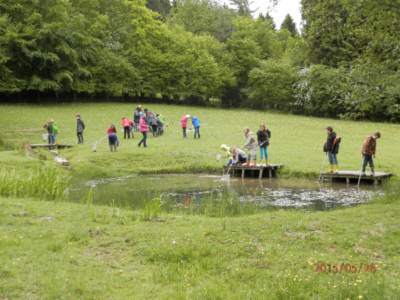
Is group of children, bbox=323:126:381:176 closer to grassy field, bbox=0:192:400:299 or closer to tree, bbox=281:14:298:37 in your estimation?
grassy field, bbox=0:192:400:299

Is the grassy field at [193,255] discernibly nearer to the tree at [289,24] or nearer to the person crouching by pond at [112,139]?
the person crouching by pond at [112,139]

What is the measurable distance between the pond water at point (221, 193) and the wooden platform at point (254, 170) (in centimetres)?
59

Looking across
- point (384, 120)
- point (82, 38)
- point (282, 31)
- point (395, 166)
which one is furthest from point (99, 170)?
point (282, 31)

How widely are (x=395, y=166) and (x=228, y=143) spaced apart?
441 inches

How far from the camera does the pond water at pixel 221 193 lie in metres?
11.9

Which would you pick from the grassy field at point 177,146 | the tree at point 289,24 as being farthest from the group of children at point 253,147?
the tree at point 289,24

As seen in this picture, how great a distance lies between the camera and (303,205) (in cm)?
1196

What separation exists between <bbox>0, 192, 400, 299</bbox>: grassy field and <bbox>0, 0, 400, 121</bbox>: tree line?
26.4 m

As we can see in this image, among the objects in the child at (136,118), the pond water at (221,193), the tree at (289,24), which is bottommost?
the pond water at (221,193)

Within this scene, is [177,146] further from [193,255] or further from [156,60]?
[156,60]

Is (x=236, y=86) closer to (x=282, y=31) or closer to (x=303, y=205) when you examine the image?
(x=282, y=31)

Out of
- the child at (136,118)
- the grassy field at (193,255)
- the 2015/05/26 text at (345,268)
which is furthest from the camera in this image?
the child at (136,118)

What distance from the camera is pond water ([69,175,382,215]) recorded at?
11.9m

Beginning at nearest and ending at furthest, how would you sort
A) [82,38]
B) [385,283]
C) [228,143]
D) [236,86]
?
[385,283] < [228,143] < [82,38] < [236,86]
